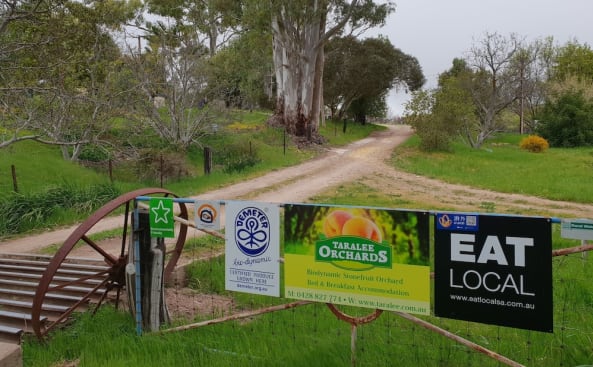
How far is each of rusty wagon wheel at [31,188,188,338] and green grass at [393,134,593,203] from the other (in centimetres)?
1301

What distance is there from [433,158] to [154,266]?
21.7 metres

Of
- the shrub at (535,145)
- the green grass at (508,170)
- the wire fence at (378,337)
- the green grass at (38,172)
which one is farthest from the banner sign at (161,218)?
the shrub at (535,145)

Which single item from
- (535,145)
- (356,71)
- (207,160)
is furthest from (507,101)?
(207,160)

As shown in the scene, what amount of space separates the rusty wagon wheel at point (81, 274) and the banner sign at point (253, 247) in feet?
3.52

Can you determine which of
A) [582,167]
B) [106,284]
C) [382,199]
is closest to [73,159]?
[382,199]

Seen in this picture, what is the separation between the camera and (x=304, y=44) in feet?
94.2

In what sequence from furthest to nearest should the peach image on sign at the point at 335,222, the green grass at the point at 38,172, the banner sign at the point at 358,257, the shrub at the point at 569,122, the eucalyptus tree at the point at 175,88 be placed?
the shrub at the point at 569,122
the eucalyptus tree at the point at 175,88
the green grass at the point at 38,172
the peach image on sign at the point at 335,222
the banner sign at the point at 358,257

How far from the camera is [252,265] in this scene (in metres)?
4.30

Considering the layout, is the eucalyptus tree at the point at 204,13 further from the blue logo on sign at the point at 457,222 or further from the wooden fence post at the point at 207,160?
the blue logo on sign at the point at 457,222

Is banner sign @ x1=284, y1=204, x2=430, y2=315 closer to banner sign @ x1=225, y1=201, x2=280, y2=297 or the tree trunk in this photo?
banner sign @ x1=225, y1=201, x2=280, y2=297

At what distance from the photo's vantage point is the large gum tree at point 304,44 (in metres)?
27.6

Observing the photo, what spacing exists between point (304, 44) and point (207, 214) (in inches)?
1004

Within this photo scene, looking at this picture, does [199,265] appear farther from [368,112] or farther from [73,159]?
[368,112]

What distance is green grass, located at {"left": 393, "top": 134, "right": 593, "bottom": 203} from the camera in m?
16.2
